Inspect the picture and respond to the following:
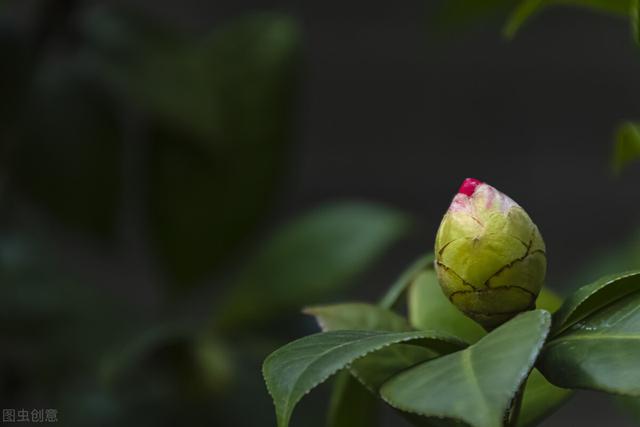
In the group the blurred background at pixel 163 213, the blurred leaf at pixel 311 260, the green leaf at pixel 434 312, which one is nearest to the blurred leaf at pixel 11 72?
the blurred background at pixel 163 213

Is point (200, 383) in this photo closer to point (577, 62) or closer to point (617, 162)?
point (617, 162)

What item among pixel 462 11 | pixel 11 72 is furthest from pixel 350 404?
pixel 11 72

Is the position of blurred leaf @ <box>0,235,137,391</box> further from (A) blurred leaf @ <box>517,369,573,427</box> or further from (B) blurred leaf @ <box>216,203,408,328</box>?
(A) blurred leaf @ <box>517,369,573,427</box>

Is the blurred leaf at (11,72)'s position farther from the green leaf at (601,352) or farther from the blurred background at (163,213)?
the green leaf at (601,352)

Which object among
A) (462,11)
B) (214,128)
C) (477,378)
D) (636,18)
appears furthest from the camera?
(214,128)

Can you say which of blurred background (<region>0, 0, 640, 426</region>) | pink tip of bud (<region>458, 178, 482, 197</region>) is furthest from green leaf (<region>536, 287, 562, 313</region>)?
blurred background (<region>0, 0, 640, 426</region>)

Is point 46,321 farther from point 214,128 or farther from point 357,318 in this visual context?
point 357,318
